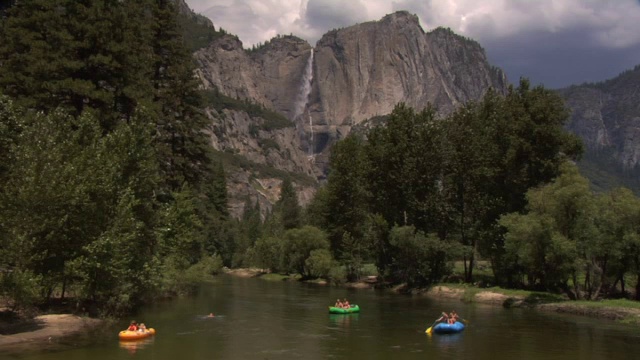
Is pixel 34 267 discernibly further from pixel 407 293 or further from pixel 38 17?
pixel 407 293

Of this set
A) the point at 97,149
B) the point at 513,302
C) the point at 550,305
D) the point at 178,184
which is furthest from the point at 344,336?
the point at 178,184

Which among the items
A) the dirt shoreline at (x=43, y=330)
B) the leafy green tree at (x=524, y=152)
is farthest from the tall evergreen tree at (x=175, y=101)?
the leafy green tree at (x=524, y=152)

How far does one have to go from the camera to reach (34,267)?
31.5 metres

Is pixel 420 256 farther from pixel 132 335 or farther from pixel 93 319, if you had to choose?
pixel 132 335

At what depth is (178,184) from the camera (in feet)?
189

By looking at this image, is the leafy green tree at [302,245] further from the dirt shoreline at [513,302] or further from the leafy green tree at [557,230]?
the leafy green tree at [557,230]

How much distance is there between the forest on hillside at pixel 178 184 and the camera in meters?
32.7

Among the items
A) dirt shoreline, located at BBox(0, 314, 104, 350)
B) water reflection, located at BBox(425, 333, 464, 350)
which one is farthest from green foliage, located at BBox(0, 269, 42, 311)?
water reflection, located at BBox(425, 333, 464, 350)

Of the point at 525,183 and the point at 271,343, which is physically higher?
the point at 525,183

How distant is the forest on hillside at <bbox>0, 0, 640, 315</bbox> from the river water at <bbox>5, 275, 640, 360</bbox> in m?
3.56

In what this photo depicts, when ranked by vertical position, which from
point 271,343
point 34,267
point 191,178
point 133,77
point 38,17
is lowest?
point 271,343

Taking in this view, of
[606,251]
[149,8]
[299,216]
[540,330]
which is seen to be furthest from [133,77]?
[299,216]

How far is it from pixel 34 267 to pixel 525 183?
1967 inches

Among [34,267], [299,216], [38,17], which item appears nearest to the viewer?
[34,267]
